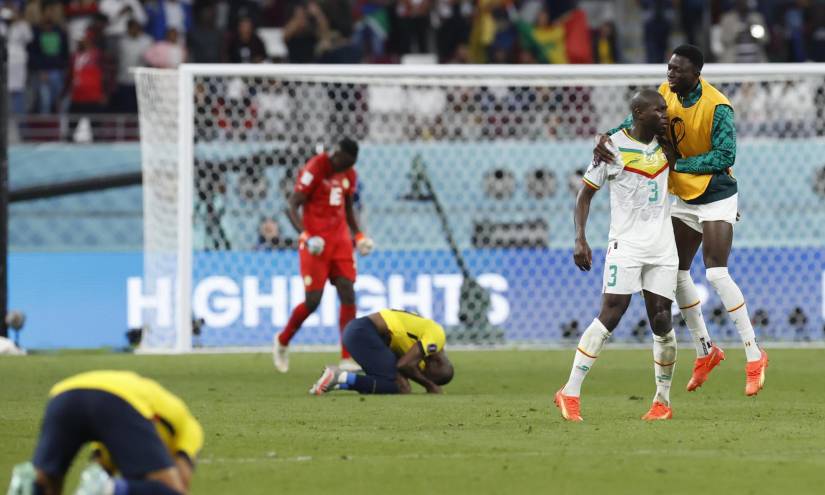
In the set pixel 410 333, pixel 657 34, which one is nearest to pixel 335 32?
pixel 657 34

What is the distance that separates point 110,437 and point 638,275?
4.62m

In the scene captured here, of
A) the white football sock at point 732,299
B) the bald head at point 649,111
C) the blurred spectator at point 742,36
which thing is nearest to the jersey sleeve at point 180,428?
the bald head at point 649,111

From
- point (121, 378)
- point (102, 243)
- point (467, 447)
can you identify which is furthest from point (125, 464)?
point (102, 243)

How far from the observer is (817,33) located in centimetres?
2264

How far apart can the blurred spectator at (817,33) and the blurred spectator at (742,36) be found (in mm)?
665

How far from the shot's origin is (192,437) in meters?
5.66

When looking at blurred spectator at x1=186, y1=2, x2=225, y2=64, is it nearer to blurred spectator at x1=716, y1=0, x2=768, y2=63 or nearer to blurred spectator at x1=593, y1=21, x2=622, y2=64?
blurred spectator at x1=593, y1=21, x2=622, y2=64

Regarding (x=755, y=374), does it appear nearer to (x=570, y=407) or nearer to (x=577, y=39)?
(x=570, y=407)

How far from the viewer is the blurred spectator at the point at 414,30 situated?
22812 millimetres

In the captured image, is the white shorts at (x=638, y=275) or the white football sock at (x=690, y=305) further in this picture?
the white football sock at (x=690, y=305)

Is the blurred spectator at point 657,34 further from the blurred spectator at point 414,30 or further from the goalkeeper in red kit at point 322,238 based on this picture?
the goalkeeper in red kit at point 322,238

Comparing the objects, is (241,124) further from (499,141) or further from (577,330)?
(577,330)

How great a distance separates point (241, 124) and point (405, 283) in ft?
9.31

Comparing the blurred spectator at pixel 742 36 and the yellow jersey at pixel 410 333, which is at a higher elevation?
the blurred spectator at pixel 742 36
